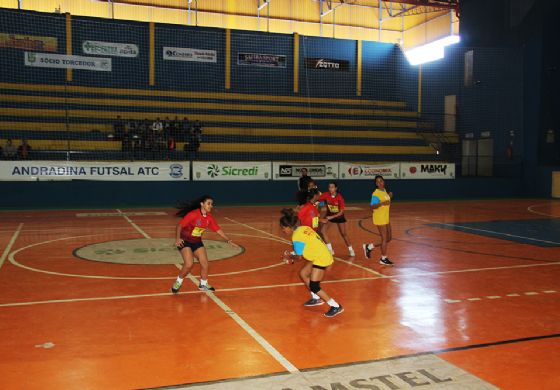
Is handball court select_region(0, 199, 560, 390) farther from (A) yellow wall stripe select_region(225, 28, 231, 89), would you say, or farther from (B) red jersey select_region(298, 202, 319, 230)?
(A) yellow wall stripe select_region(225, 28, 231, 89)

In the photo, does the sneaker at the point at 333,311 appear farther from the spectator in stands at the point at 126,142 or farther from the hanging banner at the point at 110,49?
the hanging banner at the point at 110,49

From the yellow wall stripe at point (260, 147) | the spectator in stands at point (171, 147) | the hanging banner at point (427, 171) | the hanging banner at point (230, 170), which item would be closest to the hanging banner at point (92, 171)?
the hanging banner at point (230, 170)

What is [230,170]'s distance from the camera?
25.7 metres

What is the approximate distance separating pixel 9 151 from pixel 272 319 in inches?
806

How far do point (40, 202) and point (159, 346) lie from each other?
19.2 meters

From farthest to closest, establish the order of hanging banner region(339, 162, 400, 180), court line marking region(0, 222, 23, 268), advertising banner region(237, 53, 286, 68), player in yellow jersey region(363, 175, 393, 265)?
advertising banner region(237, 53, 286, 68) < hanging banner region(339, 162, 400, 180) < court line marking region(0, 222, 23, 268) < player in yellow jersey region(363, 175, 393, 265)

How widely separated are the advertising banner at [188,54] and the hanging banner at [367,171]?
13102mm

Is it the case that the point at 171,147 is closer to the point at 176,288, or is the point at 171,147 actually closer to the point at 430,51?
the point at 176,288

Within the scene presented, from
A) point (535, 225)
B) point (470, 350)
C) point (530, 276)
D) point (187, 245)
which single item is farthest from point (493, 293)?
point (535, 225)

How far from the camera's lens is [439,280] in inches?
388

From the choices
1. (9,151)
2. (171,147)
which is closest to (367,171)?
(171,147)

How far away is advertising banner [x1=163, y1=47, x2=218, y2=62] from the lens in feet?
113

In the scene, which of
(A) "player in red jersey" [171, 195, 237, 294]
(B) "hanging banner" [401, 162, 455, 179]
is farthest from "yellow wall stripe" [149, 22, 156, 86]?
(A) "player in red jersey" [171, 195, 237, 294]

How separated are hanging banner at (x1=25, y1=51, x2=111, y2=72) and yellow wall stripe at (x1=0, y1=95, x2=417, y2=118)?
2.67m
